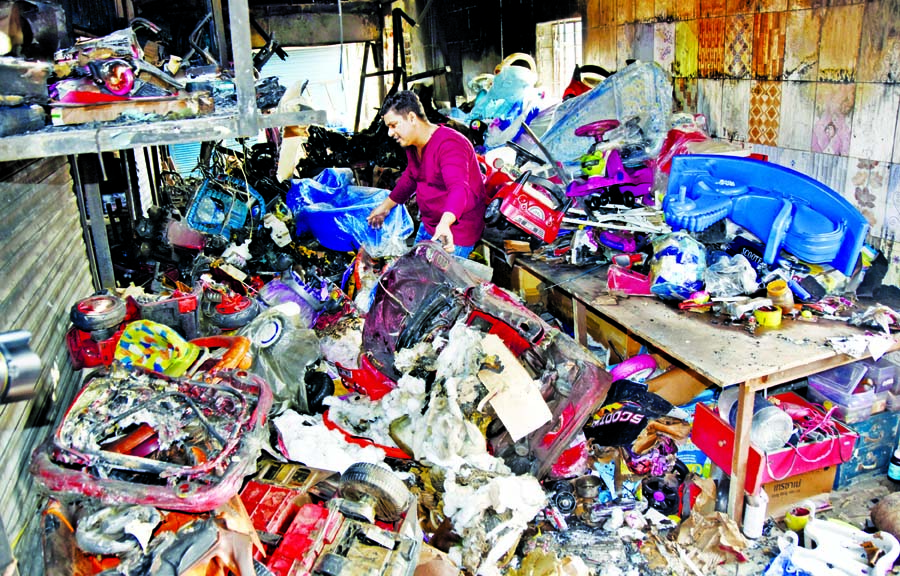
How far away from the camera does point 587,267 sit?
487 centimetres

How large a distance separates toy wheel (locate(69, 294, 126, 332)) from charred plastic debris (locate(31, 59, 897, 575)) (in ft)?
0.04

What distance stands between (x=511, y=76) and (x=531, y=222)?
3.43 meters

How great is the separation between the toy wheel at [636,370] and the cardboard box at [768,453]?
53cm

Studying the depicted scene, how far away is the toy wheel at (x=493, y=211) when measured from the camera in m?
5.24

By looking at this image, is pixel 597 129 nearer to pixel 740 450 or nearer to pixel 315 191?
pixel 315 191

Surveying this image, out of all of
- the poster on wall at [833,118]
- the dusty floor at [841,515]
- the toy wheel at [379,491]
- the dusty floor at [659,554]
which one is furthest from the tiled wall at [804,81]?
the toy wheel at [379,491]

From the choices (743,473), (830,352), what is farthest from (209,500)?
(830,352)

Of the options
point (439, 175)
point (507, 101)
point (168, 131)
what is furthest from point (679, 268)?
point (507, 101)

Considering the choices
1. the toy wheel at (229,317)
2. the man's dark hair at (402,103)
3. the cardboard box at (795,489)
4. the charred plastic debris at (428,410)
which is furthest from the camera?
the man's dark hair at (402,103)

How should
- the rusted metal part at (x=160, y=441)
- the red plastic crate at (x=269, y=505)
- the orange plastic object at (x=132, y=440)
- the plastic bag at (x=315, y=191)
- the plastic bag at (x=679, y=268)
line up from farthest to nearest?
the plastic bag at (x=315, y=191)
the plastic bag at (x=679, y=268)
the red plastic crate at (x=269, y=505)
the orange plastic object at (x=132, y=440)
the rusted metal part at (x=160, y=441)

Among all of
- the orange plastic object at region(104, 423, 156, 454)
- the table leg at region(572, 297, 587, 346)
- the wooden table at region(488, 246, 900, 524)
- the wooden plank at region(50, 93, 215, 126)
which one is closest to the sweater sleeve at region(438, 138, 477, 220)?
the table leg at region(572, 297, 587, 346)

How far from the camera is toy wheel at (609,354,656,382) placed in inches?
162

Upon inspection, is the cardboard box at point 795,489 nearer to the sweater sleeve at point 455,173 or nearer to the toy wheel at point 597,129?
the sweater sleeve at point 455,173

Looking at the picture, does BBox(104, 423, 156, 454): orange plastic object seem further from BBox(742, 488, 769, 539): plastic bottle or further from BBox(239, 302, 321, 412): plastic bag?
BBox(742, 488, 769, 539): plastic bottle
